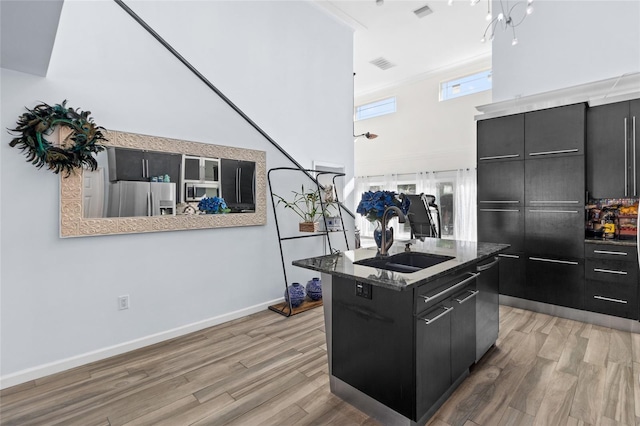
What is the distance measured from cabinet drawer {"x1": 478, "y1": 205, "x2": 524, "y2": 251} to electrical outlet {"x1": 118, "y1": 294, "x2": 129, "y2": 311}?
13.3 ft

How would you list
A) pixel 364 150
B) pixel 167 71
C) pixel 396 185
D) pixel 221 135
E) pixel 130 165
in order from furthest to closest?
pixel 364 150
pixel 396 185
pixel 221 135
pixel 167 71
pixel 130 165

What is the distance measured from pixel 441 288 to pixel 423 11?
4.60 metres

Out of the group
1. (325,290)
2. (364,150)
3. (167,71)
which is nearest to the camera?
(325,290)

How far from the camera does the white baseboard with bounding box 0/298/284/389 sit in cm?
242

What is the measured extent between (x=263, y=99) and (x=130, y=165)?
186 cm

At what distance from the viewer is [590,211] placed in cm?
373

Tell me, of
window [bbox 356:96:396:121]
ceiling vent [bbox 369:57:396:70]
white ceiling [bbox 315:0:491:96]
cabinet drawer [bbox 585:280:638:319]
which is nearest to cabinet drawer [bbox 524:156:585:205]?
cabinet drawer [bbox 585:280:638:319]

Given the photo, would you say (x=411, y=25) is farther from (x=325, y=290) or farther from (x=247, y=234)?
(x=325, y=290)

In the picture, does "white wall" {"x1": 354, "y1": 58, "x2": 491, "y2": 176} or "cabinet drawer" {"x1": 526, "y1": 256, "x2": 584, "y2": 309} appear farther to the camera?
"white wall" {"x1": 354, "y1": 58, "x2": 491, "y2": 176}

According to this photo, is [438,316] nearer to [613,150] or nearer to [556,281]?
[556,281]

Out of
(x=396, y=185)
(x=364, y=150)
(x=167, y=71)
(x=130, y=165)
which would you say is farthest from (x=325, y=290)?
(x=364, y=150)

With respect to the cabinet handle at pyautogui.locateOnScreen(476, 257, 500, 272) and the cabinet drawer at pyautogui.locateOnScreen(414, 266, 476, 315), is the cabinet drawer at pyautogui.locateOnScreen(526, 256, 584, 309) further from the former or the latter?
the cabinet drawer at pyautogui.locateOnScreen(414, 266, 476, 315)

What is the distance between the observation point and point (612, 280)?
3.31 meters

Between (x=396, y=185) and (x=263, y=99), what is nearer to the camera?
(x=263, y=99)
